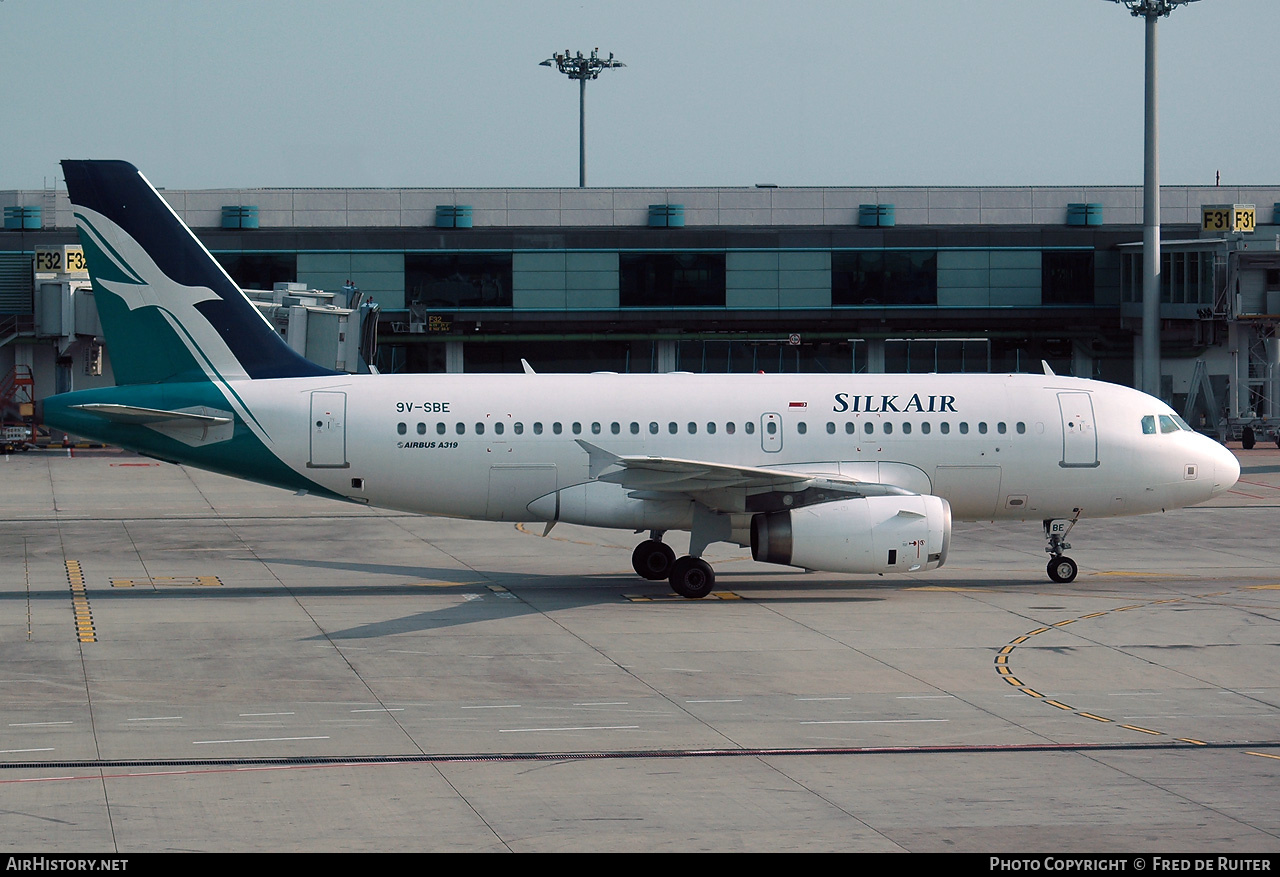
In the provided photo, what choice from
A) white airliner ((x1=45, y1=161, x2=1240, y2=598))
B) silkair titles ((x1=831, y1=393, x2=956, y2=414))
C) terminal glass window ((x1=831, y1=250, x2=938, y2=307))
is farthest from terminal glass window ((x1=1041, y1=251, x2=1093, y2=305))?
silkair titles ((x1=831, y1=393, x2=956, y2=414))

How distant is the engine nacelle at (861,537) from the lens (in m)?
26.6

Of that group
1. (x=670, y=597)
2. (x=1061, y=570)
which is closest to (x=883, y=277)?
(x=1061, y=570)

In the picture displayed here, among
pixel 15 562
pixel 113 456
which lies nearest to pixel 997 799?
pixel 15 562

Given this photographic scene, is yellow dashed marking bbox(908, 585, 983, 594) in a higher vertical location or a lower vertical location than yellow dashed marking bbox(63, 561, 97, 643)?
lower

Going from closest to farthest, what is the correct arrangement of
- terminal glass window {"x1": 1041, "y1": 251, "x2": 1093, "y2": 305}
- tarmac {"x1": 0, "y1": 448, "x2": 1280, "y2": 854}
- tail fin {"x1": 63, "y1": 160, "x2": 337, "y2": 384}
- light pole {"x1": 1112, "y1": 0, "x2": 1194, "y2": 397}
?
tarmac {"x1": 0, "y1": 448, "x2": 1280, "y2": 854} < tail fin {"x1": 63, "y1": 160, "x2": 337, "y2": 384} < light pole {"x1": 1112, "y1": 0, "x2": 1194, "y2": 397} < terminal glass window {"x1": 1041, "y1": 251, "x2": 1093, "y2": 305}

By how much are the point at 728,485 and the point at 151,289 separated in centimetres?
1224

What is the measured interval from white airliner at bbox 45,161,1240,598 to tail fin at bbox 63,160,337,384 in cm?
4

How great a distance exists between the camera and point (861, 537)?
26.6 meters

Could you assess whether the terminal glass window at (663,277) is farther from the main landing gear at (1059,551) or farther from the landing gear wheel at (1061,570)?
the landing gear wheel at (1061,570)

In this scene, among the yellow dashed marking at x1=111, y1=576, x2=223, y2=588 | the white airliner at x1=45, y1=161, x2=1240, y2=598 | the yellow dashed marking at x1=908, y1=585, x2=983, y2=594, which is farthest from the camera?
→ the yellow dashed marking at x1=111, y1=576, x2=223, y2=588

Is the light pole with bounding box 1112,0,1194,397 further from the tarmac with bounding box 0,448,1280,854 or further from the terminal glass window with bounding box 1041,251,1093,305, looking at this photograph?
the tarmac with bounding box 0,448,1280,854

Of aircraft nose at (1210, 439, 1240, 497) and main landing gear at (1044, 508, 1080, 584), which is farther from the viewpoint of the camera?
aircraft nose at (1210, 439, 1240, 497)

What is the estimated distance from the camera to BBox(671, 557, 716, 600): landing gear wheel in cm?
2794

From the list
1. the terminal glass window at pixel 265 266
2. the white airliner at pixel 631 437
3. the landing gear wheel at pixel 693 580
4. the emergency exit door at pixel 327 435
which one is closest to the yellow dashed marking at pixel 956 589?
the white airliner at pixel 631 437
